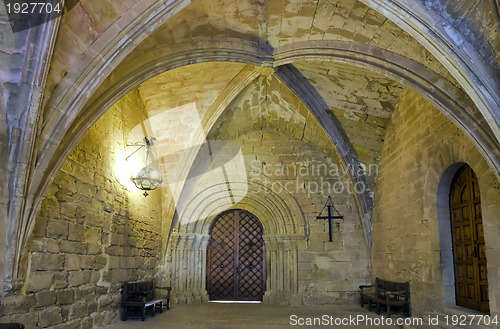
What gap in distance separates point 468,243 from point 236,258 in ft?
16.1

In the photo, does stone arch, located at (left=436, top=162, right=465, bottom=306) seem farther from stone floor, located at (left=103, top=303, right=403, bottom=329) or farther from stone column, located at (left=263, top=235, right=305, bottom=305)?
stone column, located at (left=263, top=235, right=305, bottom=305)

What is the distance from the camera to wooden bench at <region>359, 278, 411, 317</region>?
5992mm

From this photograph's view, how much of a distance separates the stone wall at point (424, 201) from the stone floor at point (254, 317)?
2.52 ft

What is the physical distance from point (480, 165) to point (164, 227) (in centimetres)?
518

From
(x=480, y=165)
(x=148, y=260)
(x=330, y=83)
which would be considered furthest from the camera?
(x=148, y=260)

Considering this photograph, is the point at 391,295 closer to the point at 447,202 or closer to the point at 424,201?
the point at 424,201

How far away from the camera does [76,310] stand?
454 centimetres

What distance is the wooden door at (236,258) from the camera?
28.9ft

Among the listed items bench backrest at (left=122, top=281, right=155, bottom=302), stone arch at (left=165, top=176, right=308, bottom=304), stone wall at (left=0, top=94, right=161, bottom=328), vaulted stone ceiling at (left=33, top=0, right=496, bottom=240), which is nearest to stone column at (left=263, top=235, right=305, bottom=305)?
stone arch at (left=165, top=176, right=308, bottom=304)

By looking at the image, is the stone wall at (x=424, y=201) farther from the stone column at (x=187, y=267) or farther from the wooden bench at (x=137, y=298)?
the wooden bench at (x=137, y=298)

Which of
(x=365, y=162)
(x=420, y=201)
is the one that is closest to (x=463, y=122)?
(x=420, y=201)

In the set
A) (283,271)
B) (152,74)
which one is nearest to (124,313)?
(152,74)

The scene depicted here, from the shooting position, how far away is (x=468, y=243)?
498 cm

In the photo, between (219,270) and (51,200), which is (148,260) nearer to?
(219,270)
